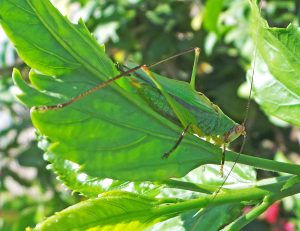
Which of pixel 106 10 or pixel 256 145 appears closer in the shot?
pixel 106 10

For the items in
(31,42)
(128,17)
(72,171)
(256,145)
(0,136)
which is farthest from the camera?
(0,136)

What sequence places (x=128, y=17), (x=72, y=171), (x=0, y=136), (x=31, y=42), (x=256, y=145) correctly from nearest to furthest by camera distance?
(x=31, y=42)
(x=72, y=171)
(x=128, y=17)
(x=256, y=145)
(x=0, y=136)

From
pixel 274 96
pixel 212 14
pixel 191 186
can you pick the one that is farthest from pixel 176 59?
pixel 191 186

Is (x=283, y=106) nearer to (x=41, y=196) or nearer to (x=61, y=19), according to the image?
(x=61, y=19)

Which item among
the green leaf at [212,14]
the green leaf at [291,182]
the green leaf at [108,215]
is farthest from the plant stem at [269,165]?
the green leaf at [212,14]

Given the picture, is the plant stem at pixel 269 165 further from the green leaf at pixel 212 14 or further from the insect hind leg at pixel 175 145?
the green leaf at pixel 212 14

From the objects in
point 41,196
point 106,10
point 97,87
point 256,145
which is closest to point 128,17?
point 106,10

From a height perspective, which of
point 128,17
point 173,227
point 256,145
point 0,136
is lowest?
point 173,227

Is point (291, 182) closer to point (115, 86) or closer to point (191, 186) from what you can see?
point (191, 186)
